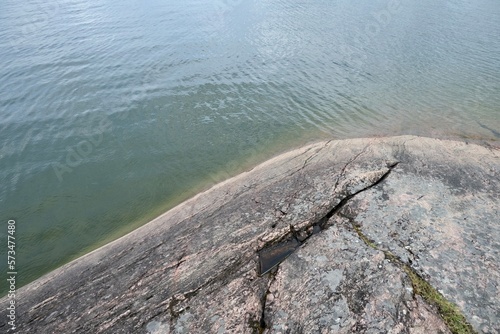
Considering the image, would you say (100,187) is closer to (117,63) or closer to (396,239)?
(396,239)

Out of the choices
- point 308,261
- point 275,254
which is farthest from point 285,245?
point 308,261

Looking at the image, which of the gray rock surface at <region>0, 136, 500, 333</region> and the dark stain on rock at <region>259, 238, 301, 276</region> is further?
the dark stain on rock at <region>259, 238, 301, 276</region>

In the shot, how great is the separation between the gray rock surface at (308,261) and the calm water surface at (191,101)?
2.68m

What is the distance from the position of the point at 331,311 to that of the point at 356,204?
9.64 ft

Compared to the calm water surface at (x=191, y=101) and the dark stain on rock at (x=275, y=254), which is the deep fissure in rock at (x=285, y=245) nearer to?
the dark stain on rock at (x=275, y=254)

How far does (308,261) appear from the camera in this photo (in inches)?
247

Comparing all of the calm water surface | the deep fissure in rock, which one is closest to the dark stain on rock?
the deep fissure in rock

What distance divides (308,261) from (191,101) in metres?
11.9

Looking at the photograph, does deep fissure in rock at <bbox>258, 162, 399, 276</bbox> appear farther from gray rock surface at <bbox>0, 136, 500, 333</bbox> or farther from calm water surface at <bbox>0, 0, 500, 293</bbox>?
calm water surface at <bbox>0, 0, 500, 293</bbox>

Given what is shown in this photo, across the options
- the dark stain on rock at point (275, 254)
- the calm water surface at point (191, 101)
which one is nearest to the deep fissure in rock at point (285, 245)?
the dark stain on rock at point (275, 254)

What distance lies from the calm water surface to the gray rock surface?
2.68 metres

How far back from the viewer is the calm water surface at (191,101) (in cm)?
1120

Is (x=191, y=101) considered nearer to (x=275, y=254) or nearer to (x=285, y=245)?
(x=285, y=245)

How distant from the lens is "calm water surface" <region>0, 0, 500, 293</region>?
11195 mm
